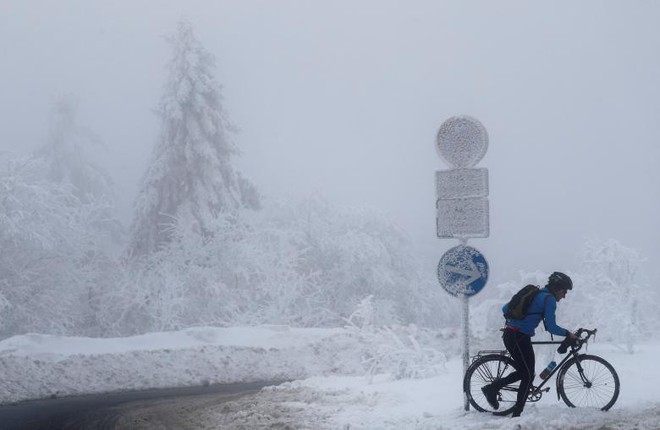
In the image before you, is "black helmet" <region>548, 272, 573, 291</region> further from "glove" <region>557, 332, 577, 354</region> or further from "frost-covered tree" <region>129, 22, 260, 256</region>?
"frost-covered tree" <region>129, 22, 260, 256</region>

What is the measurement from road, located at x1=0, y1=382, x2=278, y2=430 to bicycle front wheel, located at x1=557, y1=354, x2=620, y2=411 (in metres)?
5.39

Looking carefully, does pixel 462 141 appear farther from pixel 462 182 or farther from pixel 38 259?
pixel 38 259

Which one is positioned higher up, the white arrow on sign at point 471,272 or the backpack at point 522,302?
the white arrow on sign at point 471,272

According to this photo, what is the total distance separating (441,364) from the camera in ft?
54.4

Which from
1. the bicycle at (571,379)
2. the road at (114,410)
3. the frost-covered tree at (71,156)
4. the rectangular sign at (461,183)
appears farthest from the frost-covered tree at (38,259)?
the bicycle at (571,379)

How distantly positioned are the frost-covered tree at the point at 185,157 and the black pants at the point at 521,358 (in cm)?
2393

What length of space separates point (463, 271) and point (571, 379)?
1.93 metres

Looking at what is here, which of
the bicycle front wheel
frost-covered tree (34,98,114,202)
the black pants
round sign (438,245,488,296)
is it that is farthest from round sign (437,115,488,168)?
frost-covered tree (34,98,114,202)

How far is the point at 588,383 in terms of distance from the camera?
9.55m

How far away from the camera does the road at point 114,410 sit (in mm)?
11344

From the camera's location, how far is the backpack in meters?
9.17

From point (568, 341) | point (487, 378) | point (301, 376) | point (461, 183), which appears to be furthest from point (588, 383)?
point (301, 376)

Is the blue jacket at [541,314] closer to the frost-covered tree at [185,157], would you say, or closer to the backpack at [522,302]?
the backpack at [522,302]

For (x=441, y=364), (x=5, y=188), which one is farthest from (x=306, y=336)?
(x=5, y=188)
